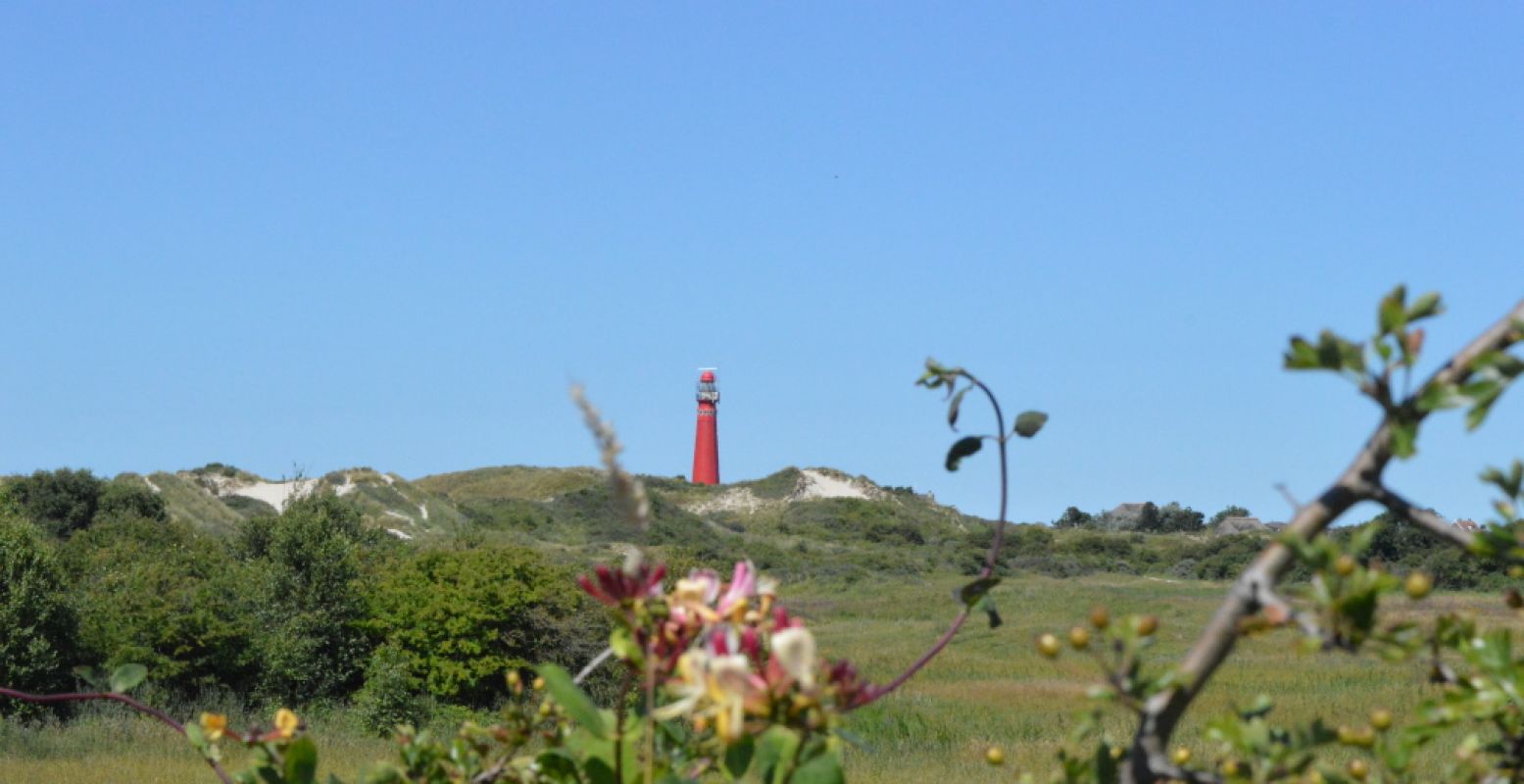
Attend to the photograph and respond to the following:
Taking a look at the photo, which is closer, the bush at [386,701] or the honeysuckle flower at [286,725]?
the honeysuckle flower at [286,725]

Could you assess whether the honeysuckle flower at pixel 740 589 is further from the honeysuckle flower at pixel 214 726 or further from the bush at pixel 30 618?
the bush at pixel 30 618

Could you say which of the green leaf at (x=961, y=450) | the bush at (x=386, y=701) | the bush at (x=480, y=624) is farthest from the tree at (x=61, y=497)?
the green leaf at (x=961, y=450)

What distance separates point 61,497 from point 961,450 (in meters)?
30.5

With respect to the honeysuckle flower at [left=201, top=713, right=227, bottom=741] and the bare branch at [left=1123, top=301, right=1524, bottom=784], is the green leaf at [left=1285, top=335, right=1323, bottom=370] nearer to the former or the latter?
the bare branch at [left=1123, top=301, right=1524, bottom=784]

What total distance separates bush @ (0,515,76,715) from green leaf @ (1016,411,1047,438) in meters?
12.2

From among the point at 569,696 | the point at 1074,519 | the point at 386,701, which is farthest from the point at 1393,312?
the point at 1074,519

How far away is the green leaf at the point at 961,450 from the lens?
5.22 feet

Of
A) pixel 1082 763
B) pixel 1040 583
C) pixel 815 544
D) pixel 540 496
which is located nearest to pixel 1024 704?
pixel 1082 763

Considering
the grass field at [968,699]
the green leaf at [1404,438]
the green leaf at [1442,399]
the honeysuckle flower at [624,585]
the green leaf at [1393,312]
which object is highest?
the green leaf at [1393,312]

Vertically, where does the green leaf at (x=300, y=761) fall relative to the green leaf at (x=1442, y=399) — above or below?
below

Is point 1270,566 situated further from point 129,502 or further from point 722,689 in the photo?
point 129,502

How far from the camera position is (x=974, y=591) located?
4.94 feet

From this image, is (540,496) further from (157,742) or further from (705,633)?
(705,633)

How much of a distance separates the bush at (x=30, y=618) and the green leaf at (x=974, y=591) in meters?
12.2
